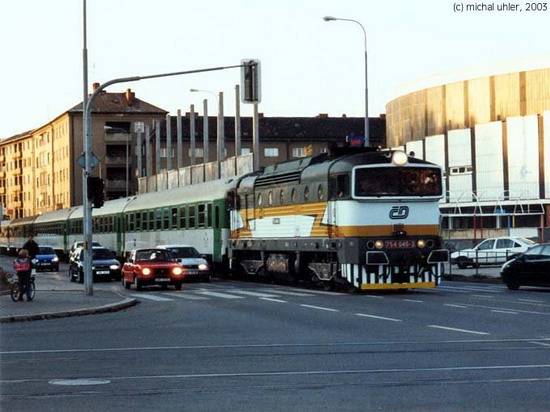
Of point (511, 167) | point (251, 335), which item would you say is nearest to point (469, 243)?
point (511, 167)

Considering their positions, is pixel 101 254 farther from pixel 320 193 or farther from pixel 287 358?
pixel 287 358

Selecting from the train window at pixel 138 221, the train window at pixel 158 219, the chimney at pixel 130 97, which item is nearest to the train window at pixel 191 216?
the train window at pixel 158 219

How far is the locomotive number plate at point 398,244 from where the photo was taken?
29562mm

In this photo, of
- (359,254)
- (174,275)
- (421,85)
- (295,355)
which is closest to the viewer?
(295,355)

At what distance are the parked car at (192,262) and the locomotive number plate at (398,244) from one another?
14.0m

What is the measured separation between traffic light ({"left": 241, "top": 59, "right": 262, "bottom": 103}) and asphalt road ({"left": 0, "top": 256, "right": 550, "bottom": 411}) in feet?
18.0

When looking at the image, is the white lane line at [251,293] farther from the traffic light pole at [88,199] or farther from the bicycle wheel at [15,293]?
the bicycle wheel at [15,293]

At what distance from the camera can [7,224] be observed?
4747 inches

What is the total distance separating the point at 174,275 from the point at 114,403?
85.5 ft

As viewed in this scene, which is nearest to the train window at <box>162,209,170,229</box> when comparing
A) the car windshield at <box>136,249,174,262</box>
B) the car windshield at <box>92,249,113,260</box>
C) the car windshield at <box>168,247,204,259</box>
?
the car windshield at <box>92,249,113,260</box>

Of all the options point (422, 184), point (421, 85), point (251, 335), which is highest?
point (421, 85)

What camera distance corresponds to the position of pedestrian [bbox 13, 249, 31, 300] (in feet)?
92.7

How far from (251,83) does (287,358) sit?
1474cm

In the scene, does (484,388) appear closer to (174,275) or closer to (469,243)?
(174,275)
